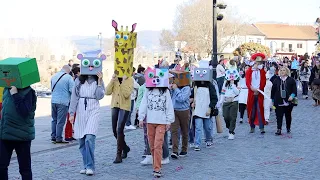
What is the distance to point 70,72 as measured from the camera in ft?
Result: 51.7

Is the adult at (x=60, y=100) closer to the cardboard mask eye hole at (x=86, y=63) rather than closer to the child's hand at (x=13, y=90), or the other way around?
the cardboard mask eye hole at (x=86, y=63)

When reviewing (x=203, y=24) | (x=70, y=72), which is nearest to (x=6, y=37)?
(x=203, y=24)

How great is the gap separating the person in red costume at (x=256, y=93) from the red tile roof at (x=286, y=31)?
134 m

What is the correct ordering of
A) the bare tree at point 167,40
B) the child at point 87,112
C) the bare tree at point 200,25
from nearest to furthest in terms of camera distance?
the child at point 87,112 < the bare tree at point 200,25 < the bare tree at point 167,40

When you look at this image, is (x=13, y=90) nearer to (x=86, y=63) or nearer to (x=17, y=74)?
(x=17, y=74)

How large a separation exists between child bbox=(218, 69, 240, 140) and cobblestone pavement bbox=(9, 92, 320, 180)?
42cm

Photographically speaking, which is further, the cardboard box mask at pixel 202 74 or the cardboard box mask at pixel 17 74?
the cardboard box mask at pixel 202 74

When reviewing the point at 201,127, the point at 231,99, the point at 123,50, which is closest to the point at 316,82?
the point at 231,99

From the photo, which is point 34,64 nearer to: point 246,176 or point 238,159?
point 246,176

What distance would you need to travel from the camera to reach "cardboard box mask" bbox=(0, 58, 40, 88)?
8.40 m

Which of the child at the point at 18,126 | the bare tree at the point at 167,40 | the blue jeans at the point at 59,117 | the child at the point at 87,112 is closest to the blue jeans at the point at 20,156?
the child at the point at 18,126

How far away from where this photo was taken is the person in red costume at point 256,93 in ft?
54.8

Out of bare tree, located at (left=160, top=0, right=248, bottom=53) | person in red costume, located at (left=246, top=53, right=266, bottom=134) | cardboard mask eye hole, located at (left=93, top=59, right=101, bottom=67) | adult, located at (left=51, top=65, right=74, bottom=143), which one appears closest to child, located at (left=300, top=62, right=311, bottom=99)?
person in red costume, located at (left=246, top=53, right=266, bottom=134)

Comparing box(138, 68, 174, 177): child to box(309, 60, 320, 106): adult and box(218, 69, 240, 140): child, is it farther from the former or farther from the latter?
box(309, 60, 320, 106): adult
